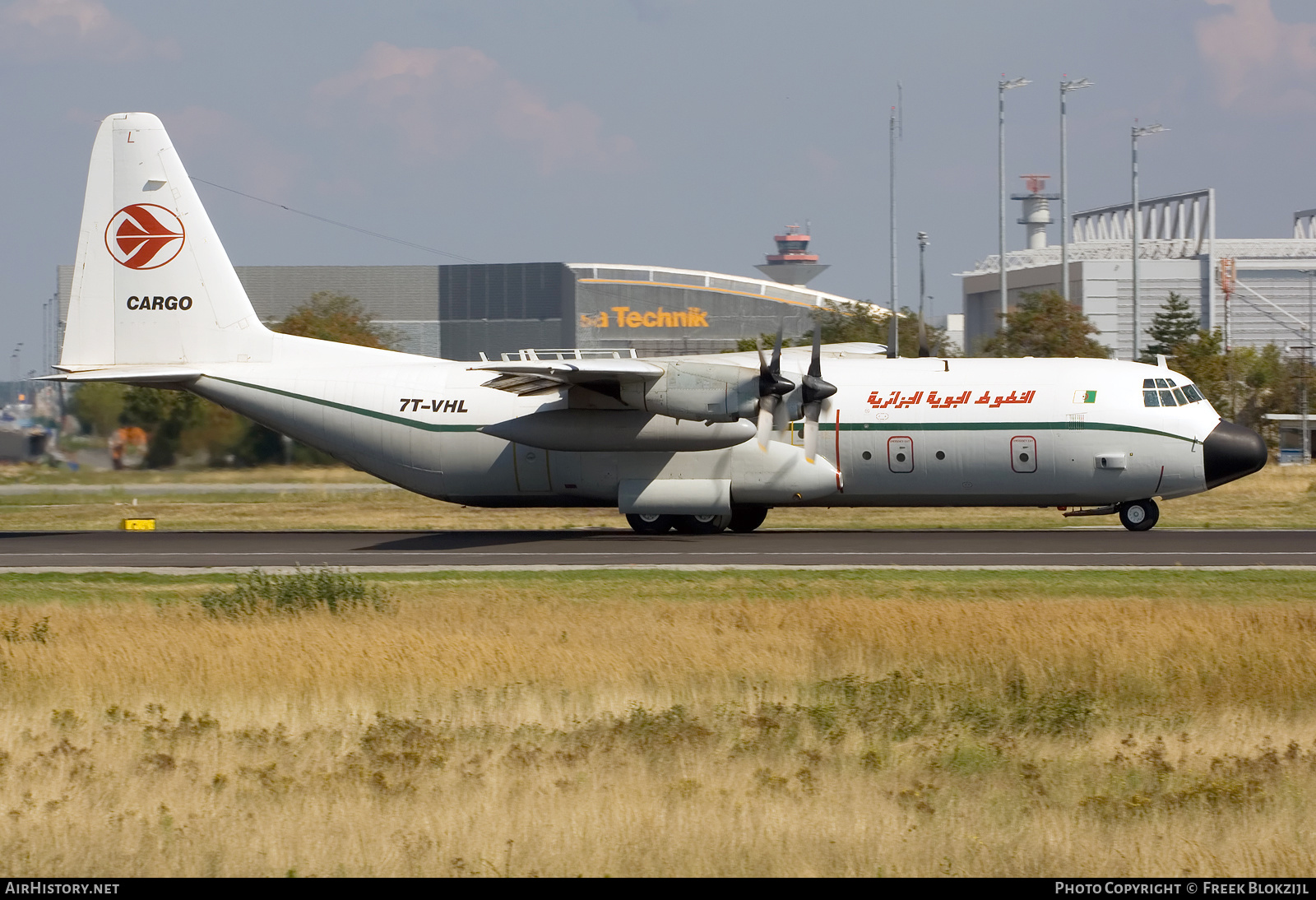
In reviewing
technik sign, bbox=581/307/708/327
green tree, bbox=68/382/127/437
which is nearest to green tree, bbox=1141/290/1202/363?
technik sign, bbox=581/307/708/327

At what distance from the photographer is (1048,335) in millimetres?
66562

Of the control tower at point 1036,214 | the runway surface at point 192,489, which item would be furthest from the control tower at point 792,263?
the runway surface at point 192,489

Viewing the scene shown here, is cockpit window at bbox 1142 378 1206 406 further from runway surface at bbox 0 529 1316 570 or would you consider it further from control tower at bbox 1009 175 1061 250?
→ control tower at bbox 1009 175 1061 250

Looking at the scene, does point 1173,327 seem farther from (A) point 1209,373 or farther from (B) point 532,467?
(B) point 532,467

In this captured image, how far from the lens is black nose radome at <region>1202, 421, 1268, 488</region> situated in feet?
91.1

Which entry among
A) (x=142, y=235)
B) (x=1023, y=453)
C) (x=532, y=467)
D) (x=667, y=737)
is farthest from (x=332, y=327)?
(x=667, y=737)

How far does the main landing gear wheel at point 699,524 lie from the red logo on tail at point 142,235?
44.9 feet

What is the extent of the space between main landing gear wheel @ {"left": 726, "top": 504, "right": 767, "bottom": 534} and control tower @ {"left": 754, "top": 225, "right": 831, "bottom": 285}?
122 m

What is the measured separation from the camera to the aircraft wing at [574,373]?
26719mm

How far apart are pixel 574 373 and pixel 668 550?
4.09 m

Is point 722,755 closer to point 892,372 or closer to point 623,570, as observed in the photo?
point 623,570

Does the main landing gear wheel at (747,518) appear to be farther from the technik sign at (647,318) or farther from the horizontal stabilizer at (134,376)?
the technik sign at (647,318)


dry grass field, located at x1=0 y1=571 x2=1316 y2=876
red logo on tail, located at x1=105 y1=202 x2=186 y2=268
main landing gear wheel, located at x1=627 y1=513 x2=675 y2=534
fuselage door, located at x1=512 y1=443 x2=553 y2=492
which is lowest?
dry grass field, located at x1=0 y1=571 x2=1316 y2=876

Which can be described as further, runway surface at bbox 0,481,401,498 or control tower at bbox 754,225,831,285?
control tower at bbox 754,225,831,285
